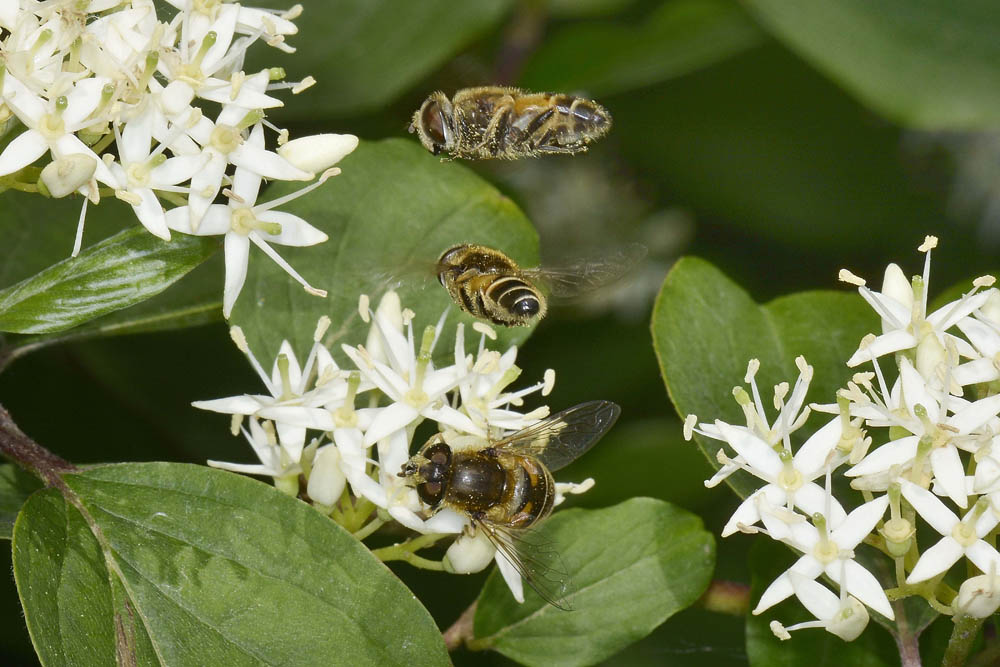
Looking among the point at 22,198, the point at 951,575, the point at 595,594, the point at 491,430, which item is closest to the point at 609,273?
the point at 491,430

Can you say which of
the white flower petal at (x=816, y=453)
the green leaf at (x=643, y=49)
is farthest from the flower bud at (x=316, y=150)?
the green leaf at (x=643, y=49)

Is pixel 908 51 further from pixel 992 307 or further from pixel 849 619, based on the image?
pixel 849 619

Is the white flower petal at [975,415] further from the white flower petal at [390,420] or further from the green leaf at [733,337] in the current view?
the white flower petal at [390,420]

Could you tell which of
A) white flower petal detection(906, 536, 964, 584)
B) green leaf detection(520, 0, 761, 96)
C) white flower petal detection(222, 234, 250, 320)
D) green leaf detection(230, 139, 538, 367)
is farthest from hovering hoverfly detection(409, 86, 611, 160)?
green leaf detection(520, 0, 761, 96)

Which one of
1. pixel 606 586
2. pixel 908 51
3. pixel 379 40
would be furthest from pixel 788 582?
pixel 379 40

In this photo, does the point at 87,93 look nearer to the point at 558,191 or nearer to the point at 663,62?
the point at 663,62

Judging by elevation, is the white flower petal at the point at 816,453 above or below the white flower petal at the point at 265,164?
below

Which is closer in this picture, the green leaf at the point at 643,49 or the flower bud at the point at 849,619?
the flower bud at the point at 849,619

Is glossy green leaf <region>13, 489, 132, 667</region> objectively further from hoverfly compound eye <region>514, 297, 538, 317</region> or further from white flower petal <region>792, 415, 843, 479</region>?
white flower petal <region>792, 415, 843, 479</region>
